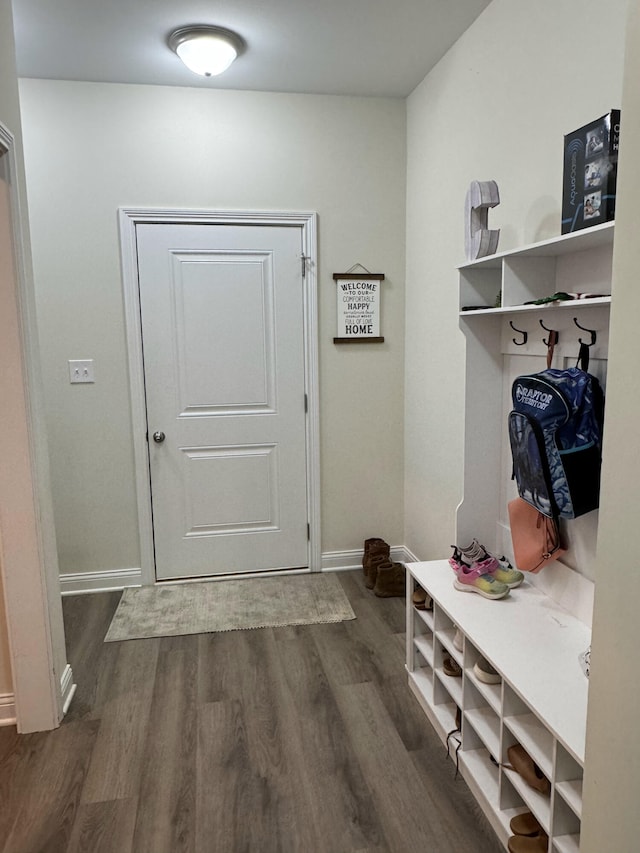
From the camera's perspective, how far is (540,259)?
1961mm

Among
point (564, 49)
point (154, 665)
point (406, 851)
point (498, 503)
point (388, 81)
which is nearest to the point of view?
point (406, 851)

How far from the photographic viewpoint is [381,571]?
10.6 feet

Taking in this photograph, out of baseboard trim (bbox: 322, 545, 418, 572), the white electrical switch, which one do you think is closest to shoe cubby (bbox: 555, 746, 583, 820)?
baseboard trim (bbox: 322, 545, 418, 572)

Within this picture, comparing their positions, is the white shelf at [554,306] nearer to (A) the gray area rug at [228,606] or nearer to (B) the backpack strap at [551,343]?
(B) the backpack strap at [551,343]

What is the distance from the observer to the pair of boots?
3.23m

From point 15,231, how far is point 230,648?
6.26ft

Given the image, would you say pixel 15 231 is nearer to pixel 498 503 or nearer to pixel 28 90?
pixel 28 90

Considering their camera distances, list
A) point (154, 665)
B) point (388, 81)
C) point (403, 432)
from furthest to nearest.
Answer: point (403, 432) → point (388, 81) → point (154, 665)

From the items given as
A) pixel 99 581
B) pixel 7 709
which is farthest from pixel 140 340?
pixel 7 709

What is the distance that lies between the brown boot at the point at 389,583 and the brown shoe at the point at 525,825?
63.1 inches

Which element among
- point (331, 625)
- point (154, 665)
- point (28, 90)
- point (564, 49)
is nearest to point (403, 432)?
point (331, 625)

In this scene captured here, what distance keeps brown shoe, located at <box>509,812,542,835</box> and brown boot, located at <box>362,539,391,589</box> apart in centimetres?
171

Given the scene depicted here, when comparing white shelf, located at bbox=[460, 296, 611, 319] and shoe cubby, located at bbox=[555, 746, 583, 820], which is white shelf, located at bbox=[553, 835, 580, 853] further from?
white shelf, located at bbox=[460, 296, 611, 319]

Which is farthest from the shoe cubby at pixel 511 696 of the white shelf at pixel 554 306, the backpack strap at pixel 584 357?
the white shelf at pixel 554 306
